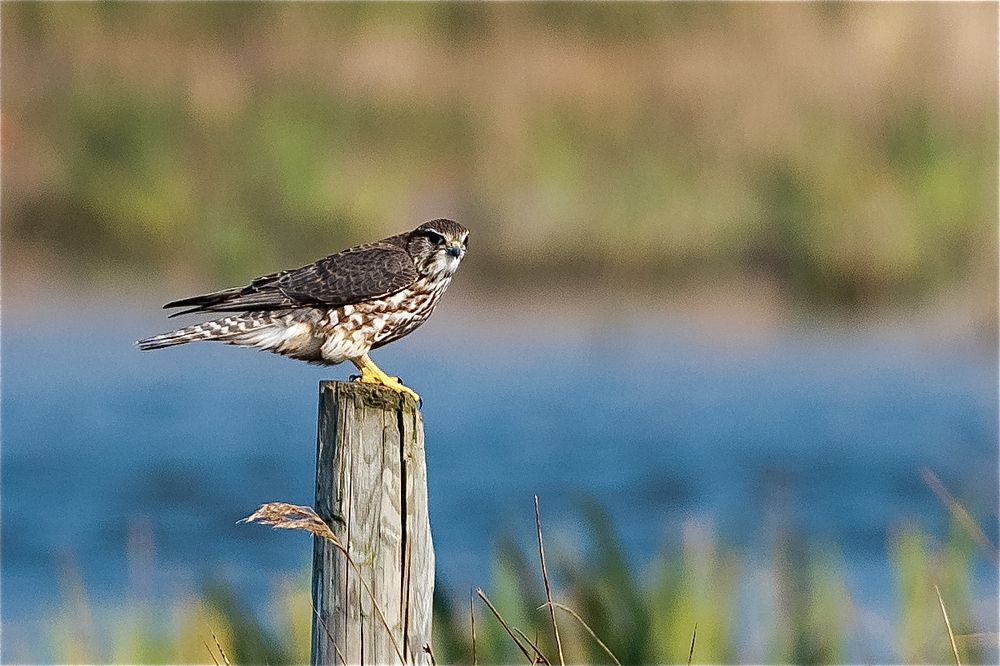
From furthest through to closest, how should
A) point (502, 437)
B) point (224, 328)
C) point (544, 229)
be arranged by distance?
1. point (544, 229)
2. point (502, 437)
3. point (224, 328)

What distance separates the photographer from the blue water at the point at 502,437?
1107cm

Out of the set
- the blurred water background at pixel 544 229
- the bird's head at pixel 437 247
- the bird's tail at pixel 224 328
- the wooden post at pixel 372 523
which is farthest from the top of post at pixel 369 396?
the blurred water background at pixel 544 229

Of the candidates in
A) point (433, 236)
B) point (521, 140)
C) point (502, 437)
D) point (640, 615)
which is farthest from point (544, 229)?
point (640, 615)

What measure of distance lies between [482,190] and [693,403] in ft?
11.1

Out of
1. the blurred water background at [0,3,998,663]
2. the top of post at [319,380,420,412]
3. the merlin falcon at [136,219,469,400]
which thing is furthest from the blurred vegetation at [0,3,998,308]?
the top of post at [319,380,420,412]

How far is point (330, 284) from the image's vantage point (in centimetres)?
517

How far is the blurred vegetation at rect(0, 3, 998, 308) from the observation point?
16.2 m

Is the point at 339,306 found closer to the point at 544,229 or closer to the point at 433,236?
the point at 433,236

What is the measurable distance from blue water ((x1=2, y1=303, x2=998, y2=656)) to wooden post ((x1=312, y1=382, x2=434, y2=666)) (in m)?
5.48

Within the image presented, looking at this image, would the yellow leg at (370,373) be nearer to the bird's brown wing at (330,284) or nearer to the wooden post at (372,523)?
the bird's brown wing at (330,284)

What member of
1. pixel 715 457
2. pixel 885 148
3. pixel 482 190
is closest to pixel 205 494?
pixel 715 457

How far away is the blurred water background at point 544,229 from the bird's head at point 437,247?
22.5 ft

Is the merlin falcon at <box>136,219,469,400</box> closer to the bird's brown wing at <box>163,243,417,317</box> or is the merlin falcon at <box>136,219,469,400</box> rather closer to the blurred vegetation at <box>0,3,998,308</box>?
the bird's brown wing at <box>163,243,417,317</box>

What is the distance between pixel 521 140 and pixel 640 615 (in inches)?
481
